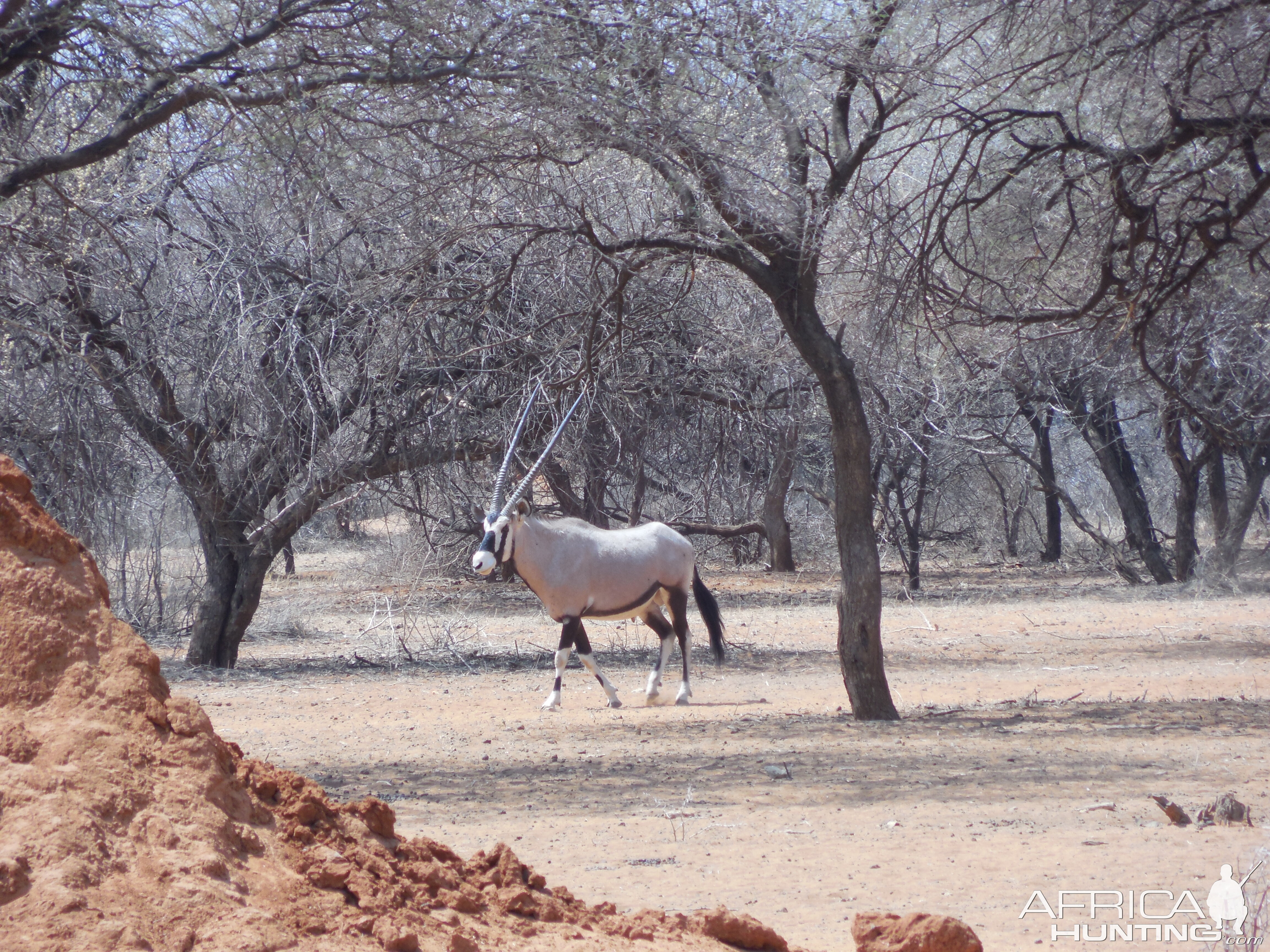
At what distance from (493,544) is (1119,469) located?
14825 millimetres

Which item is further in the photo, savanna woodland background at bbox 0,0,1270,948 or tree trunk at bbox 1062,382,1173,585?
tree trunk at bbox 1062,382,1173,585

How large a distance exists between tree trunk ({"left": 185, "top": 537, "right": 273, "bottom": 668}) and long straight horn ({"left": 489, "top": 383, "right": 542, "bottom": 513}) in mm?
3554

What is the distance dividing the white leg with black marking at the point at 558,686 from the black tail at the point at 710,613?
1.60 meters

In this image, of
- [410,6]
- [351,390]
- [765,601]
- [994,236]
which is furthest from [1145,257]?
[765,601]

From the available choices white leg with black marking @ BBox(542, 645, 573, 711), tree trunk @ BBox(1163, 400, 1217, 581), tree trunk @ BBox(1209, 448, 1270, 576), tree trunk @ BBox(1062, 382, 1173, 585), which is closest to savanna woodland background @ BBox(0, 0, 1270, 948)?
white leg with black marking @ BBox(542, 645, 573, 711)

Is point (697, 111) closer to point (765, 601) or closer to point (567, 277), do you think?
point (567, 277)

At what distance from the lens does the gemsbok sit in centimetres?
1080

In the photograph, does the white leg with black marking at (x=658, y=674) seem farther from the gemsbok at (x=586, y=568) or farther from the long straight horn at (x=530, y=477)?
the long straight horn at (x=530, y=477)

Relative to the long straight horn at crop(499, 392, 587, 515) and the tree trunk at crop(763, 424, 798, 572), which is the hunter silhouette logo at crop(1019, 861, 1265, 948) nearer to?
the long straight horn at crop(499, 392, 587, 515)

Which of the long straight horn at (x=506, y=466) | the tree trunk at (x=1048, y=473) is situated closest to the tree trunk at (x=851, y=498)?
the long straight horn at (x=506, y=466)

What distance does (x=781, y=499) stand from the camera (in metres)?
Answer: 21.2

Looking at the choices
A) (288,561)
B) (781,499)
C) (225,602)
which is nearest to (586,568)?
(225,602)

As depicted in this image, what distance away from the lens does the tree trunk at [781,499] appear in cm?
1414

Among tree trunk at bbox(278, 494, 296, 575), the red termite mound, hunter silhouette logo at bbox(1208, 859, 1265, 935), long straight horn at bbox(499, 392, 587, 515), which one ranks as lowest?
hunter silhouette logo at bbox(1208, 859, 1265, 935)
